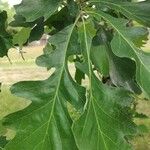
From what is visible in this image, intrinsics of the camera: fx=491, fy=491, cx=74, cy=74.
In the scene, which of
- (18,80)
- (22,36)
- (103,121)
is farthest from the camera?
(18,80)

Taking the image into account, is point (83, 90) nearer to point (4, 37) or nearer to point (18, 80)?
point (4, 37)

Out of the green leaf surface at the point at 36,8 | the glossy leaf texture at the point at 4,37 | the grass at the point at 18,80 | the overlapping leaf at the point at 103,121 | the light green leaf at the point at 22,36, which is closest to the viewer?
the overlapping leaf at the point at 103,121

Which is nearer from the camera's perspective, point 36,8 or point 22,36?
point 36,8

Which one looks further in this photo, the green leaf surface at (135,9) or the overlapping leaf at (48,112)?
the green leaf surface at (135,9)

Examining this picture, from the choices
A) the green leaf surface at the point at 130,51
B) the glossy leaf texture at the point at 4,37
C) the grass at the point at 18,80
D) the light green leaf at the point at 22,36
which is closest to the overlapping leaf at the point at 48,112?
the green leaf surface at the point at 130,51

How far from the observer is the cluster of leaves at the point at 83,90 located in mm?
1055

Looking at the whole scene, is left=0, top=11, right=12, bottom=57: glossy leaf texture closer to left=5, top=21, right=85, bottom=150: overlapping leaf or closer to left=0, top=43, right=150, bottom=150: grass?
left=5, top=21, right=85, bottom=150: overlapping leaf

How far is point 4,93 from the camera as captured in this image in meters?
7.76

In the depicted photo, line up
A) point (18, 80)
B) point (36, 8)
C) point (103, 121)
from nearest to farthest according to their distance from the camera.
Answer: point (103, 121) → point (36, 8) → point (18, 80)

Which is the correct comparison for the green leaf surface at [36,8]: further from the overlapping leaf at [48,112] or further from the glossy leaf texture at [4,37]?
the glossy leaf texture at [4,37]

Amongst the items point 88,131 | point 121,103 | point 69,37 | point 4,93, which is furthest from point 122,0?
point 4,93

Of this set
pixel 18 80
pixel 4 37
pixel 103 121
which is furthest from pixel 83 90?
pixel 18 80

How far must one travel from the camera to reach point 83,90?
3.82 ft

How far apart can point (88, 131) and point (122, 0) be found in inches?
16.5
